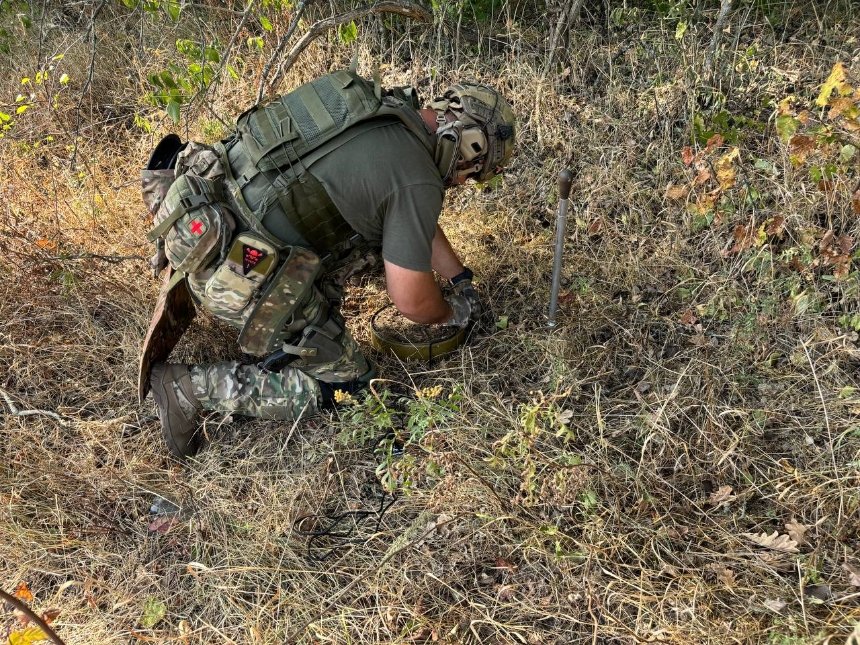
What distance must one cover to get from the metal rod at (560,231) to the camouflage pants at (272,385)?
3.29 feet

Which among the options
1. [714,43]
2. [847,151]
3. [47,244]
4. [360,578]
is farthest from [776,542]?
[47,244]

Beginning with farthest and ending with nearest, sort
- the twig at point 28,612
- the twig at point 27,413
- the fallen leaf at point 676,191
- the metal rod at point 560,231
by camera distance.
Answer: the fallen leaf at point 676,191, the twig at point 27,413, the metal rod at point 560,231, the twig at point 28,612

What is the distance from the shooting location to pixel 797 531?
7.10ft

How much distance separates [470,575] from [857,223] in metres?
2.42

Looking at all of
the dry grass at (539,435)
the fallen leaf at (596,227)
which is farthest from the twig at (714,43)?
the fallen leaf at (596,227)

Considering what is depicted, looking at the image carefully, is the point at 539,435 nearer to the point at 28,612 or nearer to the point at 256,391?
the point at 256,391

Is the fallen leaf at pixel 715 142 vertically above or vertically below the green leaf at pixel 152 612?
above

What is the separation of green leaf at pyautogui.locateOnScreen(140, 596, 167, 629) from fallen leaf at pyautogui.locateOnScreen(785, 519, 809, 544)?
92.6 inches

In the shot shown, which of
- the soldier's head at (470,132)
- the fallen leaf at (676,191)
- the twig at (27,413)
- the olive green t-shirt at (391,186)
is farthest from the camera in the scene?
the fallen leaf at (676,191)

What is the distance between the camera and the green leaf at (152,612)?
2.41 metres

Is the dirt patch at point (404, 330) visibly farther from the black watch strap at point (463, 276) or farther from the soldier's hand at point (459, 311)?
A: the black watch strap at point (463, 276)

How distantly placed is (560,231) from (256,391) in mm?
1655

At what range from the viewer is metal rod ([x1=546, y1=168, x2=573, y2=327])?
2639 mm

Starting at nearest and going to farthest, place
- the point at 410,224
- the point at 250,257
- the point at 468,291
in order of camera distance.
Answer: the point at 410,224
the point at 250,257
the point at 468,291
